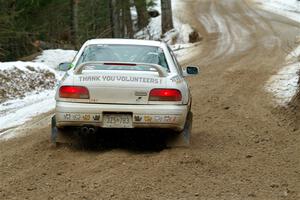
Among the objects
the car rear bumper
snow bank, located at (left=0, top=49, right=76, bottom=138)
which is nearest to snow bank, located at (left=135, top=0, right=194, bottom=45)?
snow bank, located at (left=0, top=49, right=76, bottom=138)

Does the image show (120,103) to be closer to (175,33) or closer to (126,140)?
(126,140)

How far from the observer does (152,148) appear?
8.67 m

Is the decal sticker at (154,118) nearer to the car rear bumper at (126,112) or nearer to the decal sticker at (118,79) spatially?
the car rear bumper at (126,112)

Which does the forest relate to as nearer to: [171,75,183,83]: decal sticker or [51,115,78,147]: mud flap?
[51,115,78,147]: mud flap

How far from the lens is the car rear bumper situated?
7.77 meters

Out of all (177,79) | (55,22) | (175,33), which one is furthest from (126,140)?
(175,33)

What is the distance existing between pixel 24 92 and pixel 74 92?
8453 millimetres

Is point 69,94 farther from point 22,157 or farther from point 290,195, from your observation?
point 290,195

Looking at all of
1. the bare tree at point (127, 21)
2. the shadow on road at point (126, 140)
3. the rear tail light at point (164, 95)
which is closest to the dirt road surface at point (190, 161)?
the shadow on road at point (126, 140)

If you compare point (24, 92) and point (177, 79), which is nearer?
point (177, 79)

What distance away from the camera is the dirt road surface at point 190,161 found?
20.9ft

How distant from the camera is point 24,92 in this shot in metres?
16.0

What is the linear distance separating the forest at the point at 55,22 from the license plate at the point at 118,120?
1160cm

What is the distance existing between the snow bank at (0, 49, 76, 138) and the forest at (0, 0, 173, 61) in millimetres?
2156
